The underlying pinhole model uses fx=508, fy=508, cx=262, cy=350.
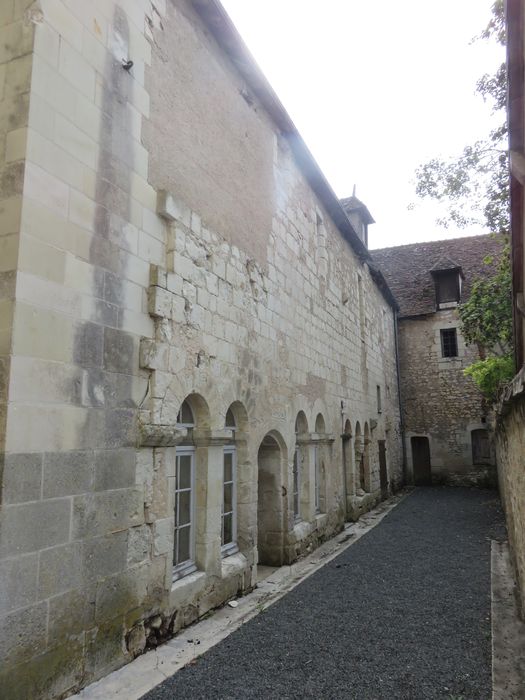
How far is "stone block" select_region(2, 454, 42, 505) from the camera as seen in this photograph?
2.74 m

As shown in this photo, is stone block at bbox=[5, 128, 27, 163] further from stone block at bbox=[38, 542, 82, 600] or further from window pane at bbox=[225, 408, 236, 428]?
window pane at bbox=[225, 408, 236, 428]

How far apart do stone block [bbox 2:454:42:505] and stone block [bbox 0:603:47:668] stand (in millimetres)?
597

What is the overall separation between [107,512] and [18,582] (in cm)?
75

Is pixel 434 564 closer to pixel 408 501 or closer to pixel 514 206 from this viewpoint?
pixel 514 206

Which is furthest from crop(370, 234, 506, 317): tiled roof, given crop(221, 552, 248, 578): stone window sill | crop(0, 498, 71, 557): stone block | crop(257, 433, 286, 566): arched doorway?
crop(0, 498, 71, 557): stone block

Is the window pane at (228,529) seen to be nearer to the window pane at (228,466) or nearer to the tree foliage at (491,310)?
the window pane at (228,466)

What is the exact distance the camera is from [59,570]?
3.02m

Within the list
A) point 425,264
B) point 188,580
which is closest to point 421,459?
point 425,264

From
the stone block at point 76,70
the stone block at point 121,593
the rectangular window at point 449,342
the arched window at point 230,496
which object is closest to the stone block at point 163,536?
the stone block at point 121,593

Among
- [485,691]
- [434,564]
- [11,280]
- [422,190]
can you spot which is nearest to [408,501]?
[434,564]

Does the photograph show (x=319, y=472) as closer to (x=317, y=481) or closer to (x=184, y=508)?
(x=317, y=481)

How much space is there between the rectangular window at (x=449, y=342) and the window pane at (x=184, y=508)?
14177 millimetres

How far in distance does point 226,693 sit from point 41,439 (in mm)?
1963

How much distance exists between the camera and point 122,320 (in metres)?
3.72
